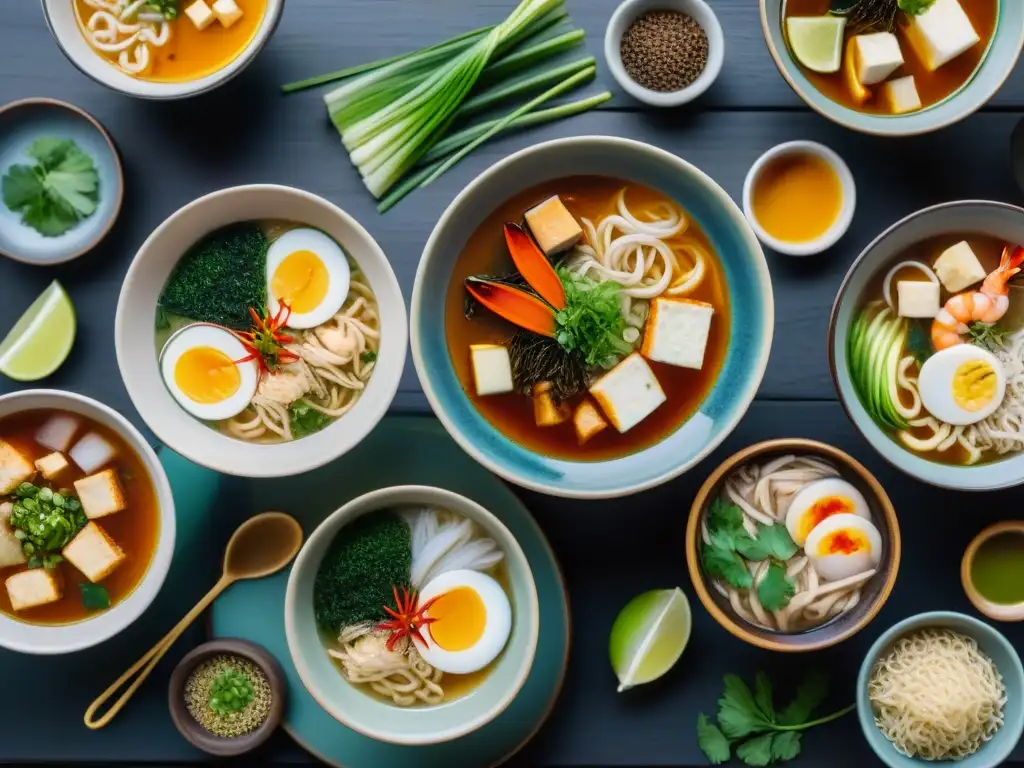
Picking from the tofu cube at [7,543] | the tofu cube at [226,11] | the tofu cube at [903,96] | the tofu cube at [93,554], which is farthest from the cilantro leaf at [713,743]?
the tofu cube at [226,11]

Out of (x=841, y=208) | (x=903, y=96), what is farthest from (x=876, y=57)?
(x=841, y=208)

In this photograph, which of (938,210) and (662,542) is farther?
(662,542)

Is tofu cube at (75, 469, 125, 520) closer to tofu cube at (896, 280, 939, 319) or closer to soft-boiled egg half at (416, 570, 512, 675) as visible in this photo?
soft-boiled egg half at (416, 570, 512, 675)

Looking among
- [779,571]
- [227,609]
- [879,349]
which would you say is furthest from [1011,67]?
[227,609]

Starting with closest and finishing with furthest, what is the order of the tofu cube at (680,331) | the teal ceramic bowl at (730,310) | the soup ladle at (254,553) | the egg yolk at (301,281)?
the teal ceramic bowl at (730,310)
the tofu cube at (680,331)
the egg yolk at (301,281)
the soup ladle at (254,553)

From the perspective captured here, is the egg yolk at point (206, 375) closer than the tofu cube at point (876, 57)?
Yes

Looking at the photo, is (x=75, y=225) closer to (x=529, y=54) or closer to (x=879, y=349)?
(x=529, y=54)

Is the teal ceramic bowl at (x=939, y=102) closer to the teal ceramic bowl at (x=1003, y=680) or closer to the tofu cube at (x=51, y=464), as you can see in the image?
the teal ceramic bowl at (x=1003, y=680)
